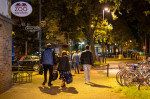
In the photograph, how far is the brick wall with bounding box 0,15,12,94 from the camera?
941 cm

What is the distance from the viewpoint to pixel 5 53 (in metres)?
9.85

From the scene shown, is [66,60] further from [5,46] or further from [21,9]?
Answer: [21,9]

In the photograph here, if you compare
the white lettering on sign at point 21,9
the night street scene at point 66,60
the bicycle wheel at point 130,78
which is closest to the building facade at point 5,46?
the night street scene at point 66,60

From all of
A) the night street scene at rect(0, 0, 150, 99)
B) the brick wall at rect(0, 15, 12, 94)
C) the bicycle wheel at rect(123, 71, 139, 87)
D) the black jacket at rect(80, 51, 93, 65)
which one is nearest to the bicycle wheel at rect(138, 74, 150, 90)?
the night street scene at rect(0, 0, 150, 99)

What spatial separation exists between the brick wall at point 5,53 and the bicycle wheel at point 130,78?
5014 millimetres

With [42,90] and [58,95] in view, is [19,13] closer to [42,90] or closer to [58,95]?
[42,90]

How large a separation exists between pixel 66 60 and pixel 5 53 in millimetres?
2795

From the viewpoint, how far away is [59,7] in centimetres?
2773

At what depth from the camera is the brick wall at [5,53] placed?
9406 millimetres

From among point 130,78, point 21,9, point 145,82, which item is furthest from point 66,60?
point 145,82

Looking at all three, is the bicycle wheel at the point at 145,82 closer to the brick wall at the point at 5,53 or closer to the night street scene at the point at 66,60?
the night street scene at the point at 66,60

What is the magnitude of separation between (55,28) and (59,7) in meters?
2.53

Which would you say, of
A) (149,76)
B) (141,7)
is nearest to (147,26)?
(141,7)

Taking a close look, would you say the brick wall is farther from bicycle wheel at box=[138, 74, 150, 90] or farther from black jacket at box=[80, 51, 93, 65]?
bicycle wheel at box=[138, 74, 150, 90]
